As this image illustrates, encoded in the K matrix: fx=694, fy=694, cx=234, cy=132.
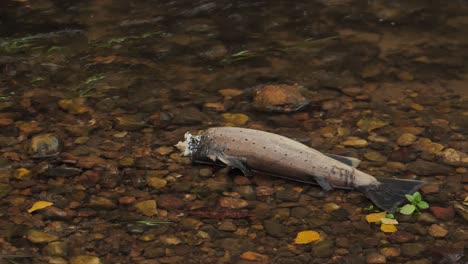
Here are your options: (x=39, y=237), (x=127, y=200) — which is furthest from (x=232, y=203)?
(x=39, y=237)

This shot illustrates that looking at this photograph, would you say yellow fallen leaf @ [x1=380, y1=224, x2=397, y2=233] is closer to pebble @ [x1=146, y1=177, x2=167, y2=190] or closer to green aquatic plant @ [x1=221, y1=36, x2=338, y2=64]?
pebble @ [x1=146, y1=177, x2=167, y2=190]

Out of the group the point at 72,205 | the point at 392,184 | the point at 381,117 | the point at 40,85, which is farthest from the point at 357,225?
the point at 40,85

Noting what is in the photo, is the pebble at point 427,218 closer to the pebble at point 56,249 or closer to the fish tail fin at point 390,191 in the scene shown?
the fish tail fin at point 390,191

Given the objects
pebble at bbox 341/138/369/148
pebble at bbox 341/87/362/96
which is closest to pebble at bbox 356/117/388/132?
pebble at bbox 341/138/369/148

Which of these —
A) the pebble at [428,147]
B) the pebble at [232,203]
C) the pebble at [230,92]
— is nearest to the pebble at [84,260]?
the pebble at [232,203]

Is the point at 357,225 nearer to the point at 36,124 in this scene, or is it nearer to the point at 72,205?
the point at 72,205

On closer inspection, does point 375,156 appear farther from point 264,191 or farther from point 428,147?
point 264,191
